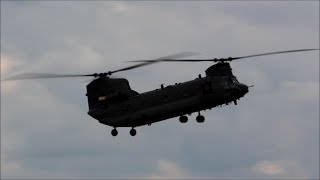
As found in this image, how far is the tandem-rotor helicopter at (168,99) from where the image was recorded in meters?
85.6

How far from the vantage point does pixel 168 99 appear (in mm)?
87125

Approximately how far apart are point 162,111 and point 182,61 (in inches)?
348

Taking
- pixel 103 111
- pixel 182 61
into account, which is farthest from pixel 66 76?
pixel 182 61

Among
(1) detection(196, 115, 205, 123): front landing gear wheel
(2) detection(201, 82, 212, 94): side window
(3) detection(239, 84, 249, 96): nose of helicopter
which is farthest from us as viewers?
Answer: (1) detection(196, 115, 205, 123): front landing gear wheel

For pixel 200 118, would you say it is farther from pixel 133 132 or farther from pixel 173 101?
pixel 133 132

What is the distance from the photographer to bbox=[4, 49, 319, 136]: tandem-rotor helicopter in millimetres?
85625

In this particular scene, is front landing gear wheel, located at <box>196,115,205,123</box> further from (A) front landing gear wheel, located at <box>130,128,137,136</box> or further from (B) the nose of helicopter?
(A) front landing gear wheel, located at <box>130,128,137,136</box>

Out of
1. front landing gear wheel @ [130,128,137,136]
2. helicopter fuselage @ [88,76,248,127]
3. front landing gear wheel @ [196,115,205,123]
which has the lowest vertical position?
front landing gear wheel @ [196,115,205,123]

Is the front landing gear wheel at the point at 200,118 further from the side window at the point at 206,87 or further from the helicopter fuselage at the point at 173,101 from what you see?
the side window at the point at 206,87

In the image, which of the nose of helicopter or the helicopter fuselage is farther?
the nose of helicopter

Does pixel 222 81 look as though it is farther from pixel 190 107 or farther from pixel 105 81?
pixel 105 81

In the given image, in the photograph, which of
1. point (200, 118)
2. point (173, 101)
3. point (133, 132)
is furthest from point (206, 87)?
point (133, 132)

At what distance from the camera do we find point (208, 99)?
85.6 meters

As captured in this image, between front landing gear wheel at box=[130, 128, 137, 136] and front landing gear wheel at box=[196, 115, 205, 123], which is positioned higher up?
front landing gear wheel at box=[130, 128, 137, 136]
